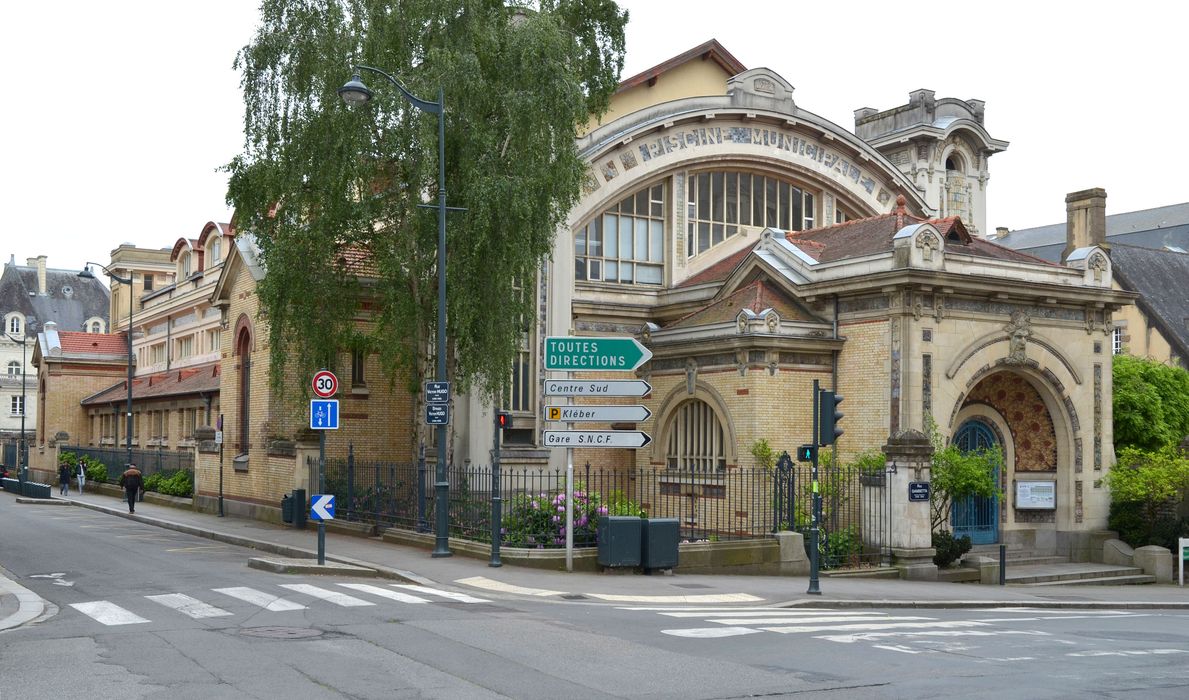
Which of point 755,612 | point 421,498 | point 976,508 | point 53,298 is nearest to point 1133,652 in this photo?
point 755,612

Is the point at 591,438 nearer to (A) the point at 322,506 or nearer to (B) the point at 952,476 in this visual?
(A) the point at 322,506

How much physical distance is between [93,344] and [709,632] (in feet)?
167

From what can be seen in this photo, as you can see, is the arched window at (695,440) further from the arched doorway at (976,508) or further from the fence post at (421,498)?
the fence post at (421,498)

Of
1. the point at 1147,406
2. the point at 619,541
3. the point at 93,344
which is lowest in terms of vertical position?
the point at 619,541

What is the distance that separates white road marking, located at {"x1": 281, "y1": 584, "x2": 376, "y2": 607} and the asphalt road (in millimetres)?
29

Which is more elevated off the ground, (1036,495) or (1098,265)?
(1098,265)

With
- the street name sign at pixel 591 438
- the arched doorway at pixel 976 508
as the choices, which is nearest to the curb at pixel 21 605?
the street name sign at pixel 591 438

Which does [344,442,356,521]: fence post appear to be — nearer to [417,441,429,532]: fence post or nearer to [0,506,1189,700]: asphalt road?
[417,441,429,532]: fence post

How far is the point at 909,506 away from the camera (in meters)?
24.2

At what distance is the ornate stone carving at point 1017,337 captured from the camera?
27547 mm

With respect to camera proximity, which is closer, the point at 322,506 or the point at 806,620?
the point at 806,620

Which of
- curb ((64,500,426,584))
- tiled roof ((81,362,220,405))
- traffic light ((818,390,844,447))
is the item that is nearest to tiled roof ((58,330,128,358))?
tiled roof ((81,362,220,405))

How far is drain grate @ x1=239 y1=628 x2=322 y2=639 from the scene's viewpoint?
41.6 ft

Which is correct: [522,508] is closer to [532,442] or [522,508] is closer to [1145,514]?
[532,442]
